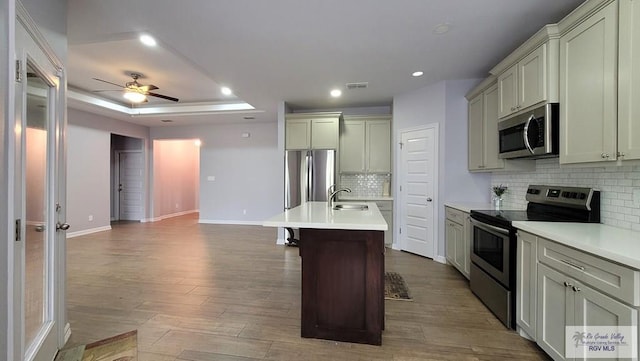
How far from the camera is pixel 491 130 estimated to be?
3.32 metres

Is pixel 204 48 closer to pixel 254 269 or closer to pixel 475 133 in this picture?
pixel 254 269

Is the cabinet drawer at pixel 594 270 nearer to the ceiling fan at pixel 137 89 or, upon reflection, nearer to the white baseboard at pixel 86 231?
the ceiling fan at pixel 137 89

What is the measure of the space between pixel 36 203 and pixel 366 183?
4.55m

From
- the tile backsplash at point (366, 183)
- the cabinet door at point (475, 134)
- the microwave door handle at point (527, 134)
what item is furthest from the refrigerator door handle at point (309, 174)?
the microwave door handle at point (527, 134)

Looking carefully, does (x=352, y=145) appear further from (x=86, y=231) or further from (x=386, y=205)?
(x=86, y=231)

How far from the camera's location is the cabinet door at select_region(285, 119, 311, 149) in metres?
5.11

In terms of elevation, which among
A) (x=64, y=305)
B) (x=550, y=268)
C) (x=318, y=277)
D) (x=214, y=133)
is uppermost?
(x=214, y=133)

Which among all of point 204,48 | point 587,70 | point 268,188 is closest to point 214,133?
point 268,188

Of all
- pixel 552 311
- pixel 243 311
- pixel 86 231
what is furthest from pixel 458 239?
pixel 86 231

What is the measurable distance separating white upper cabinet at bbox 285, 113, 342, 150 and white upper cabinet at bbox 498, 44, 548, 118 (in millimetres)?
2630

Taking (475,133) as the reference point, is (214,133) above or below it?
above

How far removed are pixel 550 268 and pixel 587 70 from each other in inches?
54.4

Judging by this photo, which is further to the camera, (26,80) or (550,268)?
(550,268)

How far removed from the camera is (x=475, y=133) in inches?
146
